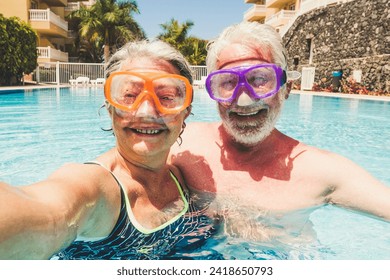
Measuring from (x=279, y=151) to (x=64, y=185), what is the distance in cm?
154

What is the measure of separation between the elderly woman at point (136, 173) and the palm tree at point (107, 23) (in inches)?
1061

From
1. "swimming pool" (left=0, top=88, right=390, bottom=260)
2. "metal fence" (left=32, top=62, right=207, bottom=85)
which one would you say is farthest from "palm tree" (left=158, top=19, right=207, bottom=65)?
"swimming pool" (left=0, top=88, right=390, bottom=260)

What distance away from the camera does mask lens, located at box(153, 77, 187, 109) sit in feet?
5.71

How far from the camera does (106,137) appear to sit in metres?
7.59

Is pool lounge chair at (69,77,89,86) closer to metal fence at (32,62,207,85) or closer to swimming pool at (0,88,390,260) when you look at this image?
metal fence at (32,62,207,85)

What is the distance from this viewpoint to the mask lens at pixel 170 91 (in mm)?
1741

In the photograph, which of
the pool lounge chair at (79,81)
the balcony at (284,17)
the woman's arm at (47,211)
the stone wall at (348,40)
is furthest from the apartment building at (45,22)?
the woman's arm at (47,211)

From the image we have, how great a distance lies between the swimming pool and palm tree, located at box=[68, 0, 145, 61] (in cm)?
1624

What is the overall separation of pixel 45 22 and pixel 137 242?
86.5ft

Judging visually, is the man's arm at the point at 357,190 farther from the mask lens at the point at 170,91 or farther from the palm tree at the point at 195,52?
the palm tree at the point at 195,52

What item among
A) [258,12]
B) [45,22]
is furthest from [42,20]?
[258,12]
